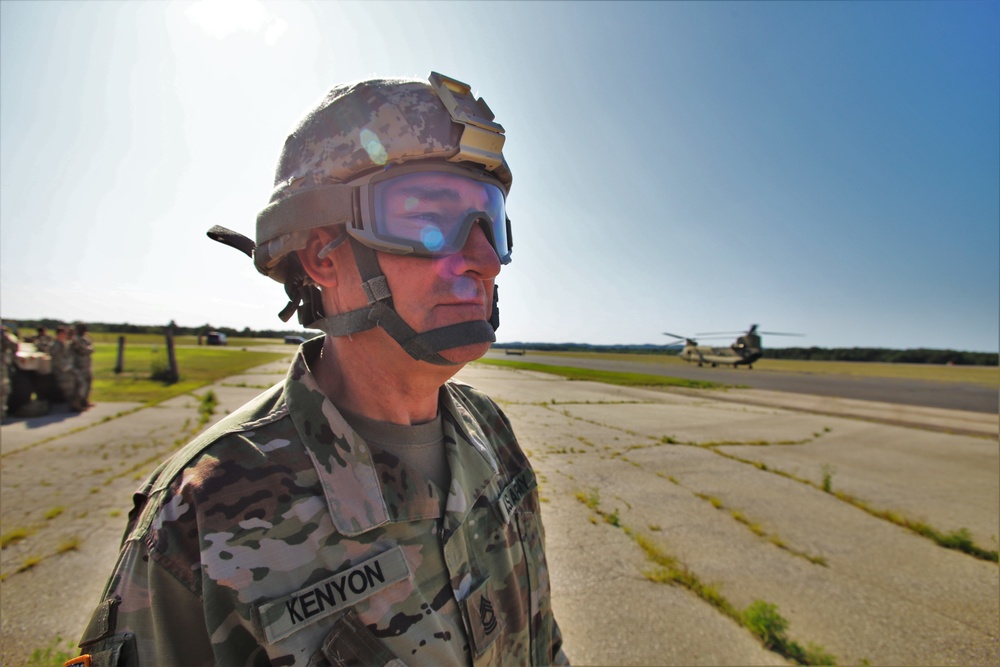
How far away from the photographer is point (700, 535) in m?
4.02

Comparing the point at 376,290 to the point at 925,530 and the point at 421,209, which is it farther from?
the point at 925,530

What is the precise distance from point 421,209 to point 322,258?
421 mm

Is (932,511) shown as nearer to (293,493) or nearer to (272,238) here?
(293,493)

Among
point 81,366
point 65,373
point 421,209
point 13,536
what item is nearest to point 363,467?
point 421,209

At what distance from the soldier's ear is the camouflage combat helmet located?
1.3 inches

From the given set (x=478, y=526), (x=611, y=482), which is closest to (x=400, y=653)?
(x=478, y=526)

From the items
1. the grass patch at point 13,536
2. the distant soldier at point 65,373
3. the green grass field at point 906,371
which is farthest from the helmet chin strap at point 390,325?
the green grass field at point 906,371

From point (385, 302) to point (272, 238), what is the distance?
55cm

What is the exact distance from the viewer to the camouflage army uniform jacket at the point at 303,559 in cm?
106

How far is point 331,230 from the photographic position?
1566 mm

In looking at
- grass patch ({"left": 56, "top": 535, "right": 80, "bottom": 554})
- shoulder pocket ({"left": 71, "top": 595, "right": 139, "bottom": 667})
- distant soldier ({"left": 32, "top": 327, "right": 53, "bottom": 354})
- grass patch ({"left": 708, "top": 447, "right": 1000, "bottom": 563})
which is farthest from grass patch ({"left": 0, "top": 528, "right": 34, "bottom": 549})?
distant soldier ({"left": 32, "top": 327, "right": 53, "bottom": 354})

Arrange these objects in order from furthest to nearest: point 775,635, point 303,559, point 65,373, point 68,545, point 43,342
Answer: point 43,342
point 65,373
point 68,545
point 775,635
point 303,559

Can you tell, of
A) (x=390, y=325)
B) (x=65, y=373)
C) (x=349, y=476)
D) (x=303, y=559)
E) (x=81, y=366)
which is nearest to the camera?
(x=303, y=559)

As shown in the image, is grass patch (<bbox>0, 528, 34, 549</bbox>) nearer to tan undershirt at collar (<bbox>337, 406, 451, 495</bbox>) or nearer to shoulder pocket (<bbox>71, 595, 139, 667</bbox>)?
shoulder pocket (<bbox>71, 595, 139, 667</bbox>)
